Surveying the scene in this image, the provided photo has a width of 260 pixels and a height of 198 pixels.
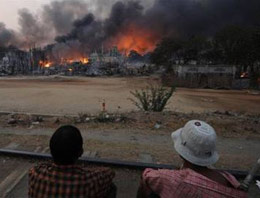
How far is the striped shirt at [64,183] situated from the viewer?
1.99 metres

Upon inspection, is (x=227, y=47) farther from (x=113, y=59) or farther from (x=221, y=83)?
(x=113, y=59)

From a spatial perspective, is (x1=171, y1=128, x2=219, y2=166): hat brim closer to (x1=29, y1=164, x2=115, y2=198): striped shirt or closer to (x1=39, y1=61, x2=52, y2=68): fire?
(x1=29, y1=164, x2=115, y2=198): striped shirt

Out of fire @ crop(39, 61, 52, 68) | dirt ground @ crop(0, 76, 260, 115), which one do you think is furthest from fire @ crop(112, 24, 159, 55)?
dirt ground @ crop(0, 76, 260, 115)

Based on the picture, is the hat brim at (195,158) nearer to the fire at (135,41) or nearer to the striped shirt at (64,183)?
the striped shirt at (64,183)

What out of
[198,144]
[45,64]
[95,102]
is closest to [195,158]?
[198,144]

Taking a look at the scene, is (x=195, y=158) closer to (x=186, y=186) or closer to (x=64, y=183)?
(x=186, y=186)

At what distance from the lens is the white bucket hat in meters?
1.96

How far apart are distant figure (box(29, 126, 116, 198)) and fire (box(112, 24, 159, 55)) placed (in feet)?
383

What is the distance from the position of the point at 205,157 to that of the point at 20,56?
348ft

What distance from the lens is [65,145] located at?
6.45 feet

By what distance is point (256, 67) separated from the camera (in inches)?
2228

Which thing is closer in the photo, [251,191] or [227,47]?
[251,191]

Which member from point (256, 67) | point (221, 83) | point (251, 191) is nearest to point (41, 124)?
point (251, 191)

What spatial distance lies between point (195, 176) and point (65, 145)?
86 cm
